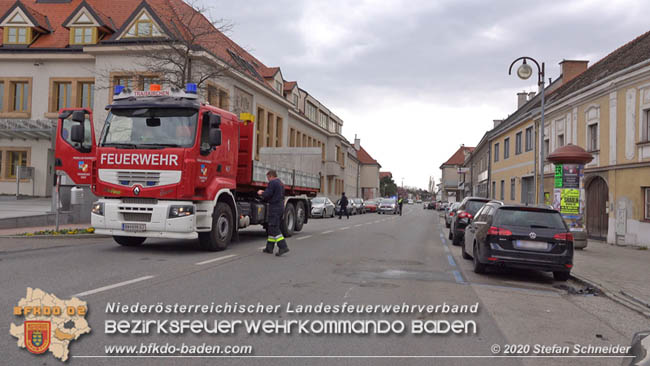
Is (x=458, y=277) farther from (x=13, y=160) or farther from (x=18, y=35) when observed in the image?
(x=18, y=35)

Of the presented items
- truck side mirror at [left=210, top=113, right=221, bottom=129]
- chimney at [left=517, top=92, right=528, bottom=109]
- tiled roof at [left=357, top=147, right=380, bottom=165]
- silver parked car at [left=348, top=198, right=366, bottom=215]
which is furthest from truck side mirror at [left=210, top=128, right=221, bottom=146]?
tiled roof at [left=357, top=147, right=380, bottom=165]

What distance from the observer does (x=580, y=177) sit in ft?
52.3

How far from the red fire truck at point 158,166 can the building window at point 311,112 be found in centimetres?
4182

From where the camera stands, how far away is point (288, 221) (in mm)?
15758

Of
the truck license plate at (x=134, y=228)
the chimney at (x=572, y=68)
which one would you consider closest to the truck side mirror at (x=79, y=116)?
the truck license plate at (x=134, y=228)

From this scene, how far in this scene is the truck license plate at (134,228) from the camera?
1009 cm

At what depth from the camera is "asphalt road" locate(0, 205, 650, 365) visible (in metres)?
4.54

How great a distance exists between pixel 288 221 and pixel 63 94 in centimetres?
2363

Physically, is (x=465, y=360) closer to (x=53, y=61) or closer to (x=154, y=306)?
(x=154, y=306)

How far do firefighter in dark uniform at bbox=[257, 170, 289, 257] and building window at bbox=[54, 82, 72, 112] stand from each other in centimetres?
2615

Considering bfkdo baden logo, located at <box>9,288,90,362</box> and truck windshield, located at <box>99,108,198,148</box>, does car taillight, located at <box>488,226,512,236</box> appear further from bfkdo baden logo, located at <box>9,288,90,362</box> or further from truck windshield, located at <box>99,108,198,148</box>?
bfkdo baden logo, located at <box>9,288,90,362</box>

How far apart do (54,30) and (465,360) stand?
36092 millimetres

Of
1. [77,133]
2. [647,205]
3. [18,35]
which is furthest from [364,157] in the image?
[77,133]

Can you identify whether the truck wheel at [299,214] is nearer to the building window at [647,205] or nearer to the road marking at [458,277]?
the road marking at [458,277]
